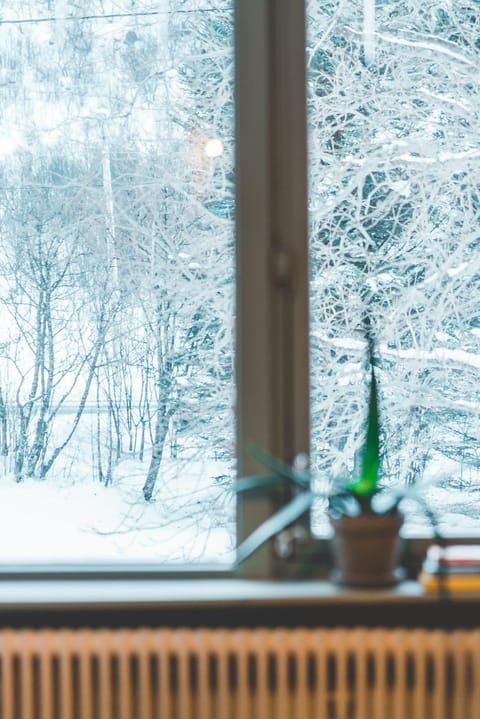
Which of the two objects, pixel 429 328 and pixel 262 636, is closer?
pixel 262 636

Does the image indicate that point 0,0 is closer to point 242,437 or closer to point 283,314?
point 283,314

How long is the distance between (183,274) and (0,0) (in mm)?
741

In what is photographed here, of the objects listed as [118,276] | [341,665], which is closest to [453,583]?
[341,665]

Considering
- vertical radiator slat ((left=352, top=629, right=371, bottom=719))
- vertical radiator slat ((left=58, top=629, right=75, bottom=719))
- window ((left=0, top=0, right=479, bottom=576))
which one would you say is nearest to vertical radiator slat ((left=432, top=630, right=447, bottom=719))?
vertical radiator slat ((left=352, top=629, right=371, bottom=719))

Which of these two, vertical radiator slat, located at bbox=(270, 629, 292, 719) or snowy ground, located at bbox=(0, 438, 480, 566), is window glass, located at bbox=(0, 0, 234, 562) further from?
vertical radiator slat, located at bbox=(270, 629, 292, 719)

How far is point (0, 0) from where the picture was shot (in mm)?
2031

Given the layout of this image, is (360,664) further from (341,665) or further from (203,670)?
(203,670)

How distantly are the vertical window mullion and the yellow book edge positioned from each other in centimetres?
36

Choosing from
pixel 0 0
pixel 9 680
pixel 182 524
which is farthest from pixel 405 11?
pixel 9 680

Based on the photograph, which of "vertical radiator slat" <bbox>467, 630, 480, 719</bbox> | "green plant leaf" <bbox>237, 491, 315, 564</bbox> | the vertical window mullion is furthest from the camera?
the vertical window mullion

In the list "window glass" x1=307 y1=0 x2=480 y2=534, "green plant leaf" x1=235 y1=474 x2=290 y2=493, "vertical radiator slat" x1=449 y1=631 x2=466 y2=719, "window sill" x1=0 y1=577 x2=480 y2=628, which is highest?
"window glass" x1=307 y1=0 x2=480 y2=534

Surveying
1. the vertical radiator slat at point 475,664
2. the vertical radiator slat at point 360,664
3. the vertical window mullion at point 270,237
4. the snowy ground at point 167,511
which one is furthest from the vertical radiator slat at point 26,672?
the vertical radiator slat at point 475,664

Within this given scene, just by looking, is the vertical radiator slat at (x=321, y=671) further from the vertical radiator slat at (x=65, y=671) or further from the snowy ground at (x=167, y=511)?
the vertical radiator slat at (x=65, y=671)

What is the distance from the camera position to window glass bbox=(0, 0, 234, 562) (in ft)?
6.58
